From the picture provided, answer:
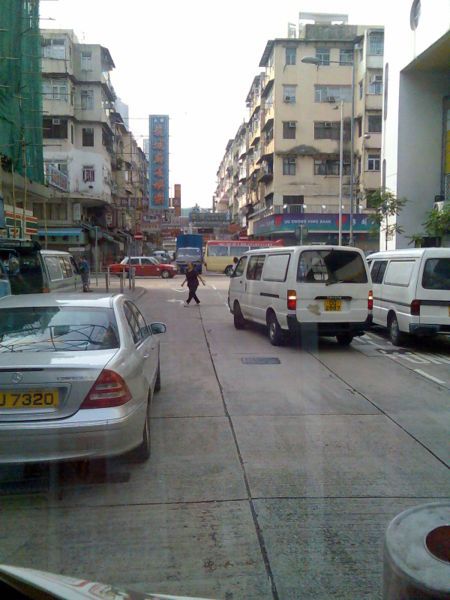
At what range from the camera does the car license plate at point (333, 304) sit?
1088cm

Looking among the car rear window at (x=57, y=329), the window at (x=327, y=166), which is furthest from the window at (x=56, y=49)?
the car rear window at (x=57, y=329)

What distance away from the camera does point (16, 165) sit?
21438 millimetres

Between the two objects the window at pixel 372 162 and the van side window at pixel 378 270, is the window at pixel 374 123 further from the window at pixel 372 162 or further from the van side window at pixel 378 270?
the van side window at pixel 378 270

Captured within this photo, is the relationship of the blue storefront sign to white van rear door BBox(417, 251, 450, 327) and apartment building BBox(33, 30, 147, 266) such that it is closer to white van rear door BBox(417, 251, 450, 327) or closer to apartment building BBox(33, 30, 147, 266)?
apartment building BBox(33, 30, 147, 266)

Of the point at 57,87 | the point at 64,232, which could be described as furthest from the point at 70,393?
the point at 57,87

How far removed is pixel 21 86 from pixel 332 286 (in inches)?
611

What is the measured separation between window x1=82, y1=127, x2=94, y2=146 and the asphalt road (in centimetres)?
3960

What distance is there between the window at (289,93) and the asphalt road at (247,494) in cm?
4118

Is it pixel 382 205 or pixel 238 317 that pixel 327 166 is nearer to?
pixel 382 205

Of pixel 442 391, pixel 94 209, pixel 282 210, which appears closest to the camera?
pixel 442 391

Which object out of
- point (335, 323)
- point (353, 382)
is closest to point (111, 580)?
point (353, 382)

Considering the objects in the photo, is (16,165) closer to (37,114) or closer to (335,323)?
(37,114)

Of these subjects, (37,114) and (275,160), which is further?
(275,160)

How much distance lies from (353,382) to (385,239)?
1793cm
